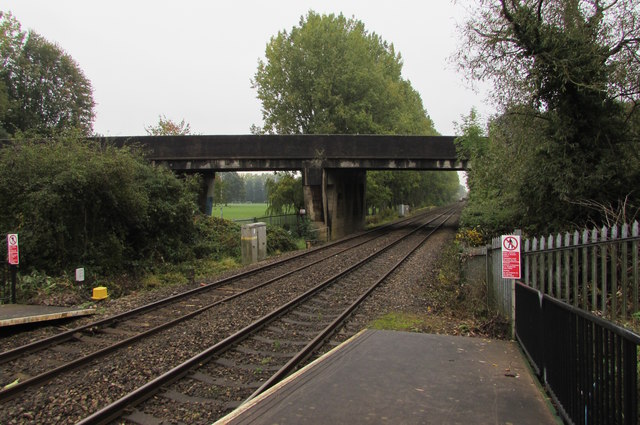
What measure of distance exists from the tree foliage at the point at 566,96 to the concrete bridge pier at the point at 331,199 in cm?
1653

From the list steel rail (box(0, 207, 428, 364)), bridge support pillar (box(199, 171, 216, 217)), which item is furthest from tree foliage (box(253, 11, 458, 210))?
steel rail (box(0, 207, 428, 364))

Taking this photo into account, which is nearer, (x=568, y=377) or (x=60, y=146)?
(x=568, y=377)

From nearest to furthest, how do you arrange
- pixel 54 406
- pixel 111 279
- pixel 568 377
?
pixel 568 377, pixel 54 406, pixel 111 279

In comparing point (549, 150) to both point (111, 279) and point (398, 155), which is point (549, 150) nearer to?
point (111, 279)

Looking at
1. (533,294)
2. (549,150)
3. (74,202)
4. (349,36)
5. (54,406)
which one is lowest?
(54,406)

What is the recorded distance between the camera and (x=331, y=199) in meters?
29.1

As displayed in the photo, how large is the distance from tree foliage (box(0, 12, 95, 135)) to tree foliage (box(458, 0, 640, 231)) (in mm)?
47475

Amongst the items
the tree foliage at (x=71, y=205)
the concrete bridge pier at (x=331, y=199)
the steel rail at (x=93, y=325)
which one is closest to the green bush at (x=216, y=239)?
the tree foliage at (x=71, y=205)

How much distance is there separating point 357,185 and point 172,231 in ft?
64.8

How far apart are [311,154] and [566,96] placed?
17946 millimetres

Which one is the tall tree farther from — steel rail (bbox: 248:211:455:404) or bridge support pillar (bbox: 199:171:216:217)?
steel rail (bbox: 248:211:455:404)

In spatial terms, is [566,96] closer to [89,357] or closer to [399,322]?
[399,322]

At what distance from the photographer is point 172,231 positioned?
19047mm

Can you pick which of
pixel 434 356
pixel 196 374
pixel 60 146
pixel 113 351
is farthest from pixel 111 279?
pixel 434 356
